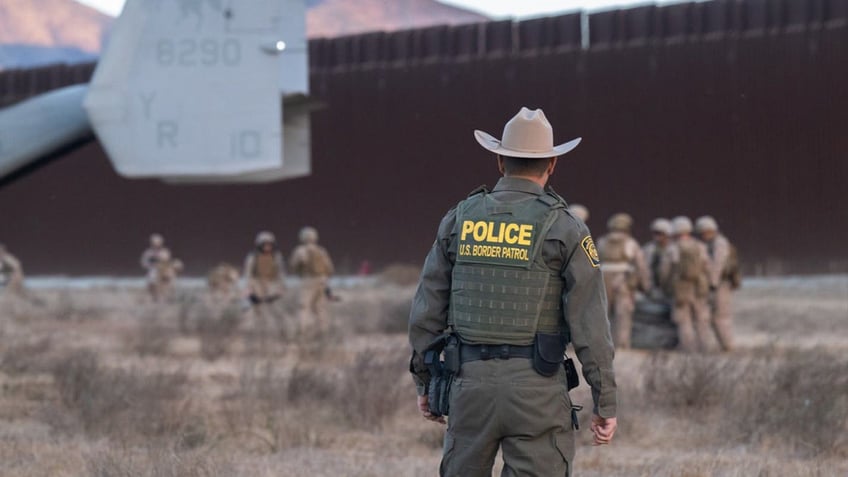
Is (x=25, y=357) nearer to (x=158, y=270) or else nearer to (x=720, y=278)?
(x=720, y=278)

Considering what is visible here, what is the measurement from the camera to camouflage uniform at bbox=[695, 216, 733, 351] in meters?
15.1

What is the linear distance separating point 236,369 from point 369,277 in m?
20.1

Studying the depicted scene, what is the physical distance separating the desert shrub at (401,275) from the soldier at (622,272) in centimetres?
1597

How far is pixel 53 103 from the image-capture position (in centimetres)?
1253

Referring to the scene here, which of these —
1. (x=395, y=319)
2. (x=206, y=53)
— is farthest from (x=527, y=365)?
(x=395, y=319)

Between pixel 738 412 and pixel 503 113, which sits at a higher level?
pixel 503 113

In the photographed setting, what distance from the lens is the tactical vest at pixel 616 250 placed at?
1520 centimetres

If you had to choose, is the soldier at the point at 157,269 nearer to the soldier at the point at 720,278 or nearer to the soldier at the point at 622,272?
the soldier at the point at 622,272

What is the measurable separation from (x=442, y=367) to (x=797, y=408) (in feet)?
15.5

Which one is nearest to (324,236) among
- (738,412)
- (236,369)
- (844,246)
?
(844,246)

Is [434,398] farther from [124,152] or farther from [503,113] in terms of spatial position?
[503,113]

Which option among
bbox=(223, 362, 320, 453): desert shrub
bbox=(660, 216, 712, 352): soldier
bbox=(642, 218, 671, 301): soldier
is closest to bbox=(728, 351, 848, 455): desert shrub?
bbox=(223, 362, 320, 453): desert shrub

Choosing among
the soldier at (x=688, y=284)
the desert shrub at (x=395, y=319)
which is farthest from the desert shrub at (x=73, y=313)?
the soldier at (x=688, y=284)

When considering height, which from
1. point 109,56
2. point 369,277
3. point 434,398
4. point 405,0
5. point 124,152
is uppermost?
point 405,0
